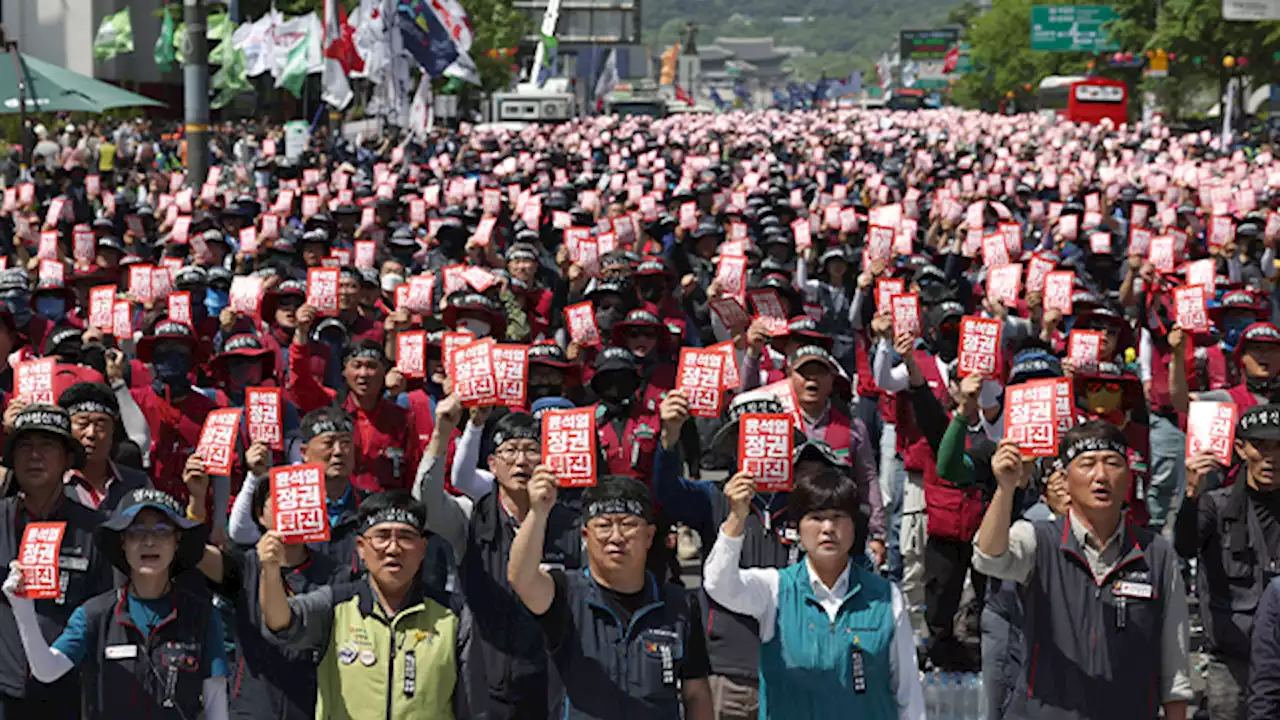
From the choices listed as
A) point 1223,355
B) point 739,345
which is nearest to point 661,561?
point 739,345

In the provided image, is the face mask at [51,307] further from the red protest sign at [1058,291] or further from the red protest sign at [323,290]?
the red protest sign at [1058,291]

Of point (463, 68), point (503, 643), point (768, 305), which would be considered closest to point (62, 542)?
point (503, 643)

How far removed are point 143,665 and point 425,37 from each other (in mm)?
27145

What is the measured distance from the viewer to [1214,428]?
7.16 m

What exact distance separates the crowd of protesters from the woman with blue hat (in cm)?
1

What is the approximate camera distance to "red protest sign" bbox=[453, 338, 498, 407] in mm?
7637

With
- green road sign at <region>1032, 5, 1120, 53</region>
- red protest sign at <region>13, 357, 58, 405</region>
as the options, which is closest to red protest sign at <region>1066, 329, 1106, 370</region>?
red protest sign at <region>13, 357, 58, 405</region>

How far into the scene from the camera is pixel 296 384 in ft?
33.6

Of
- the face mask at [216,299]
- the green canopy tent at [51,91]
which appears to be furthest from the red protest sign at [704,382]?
the green canopy tent at [51,91]

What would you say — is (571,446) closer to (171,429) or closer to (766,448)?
(766,448)

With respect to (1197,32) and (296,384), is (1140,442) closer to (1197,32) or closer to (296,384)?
(296,384)

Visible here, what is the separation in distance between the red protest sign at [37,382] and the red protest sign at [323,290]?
103 inches

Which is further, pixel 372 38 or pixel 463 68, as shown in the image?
pixel 463 68

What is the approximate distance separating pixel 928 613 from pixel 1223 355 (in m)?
2.54
